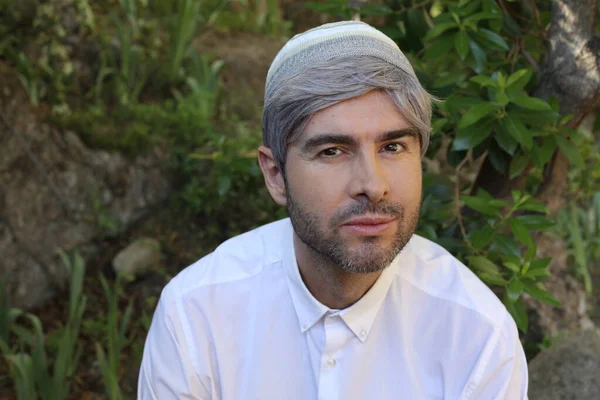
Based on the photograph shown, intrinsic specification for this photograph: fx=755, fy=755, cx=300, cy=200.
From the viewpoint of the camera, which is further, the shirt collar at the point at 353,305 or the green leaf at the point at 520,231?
the green leaf at the point at 520,231

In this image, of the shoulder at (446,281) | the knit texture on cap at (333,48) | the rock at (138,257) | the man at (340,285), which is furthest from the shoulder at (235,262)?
the rock at (138,257)

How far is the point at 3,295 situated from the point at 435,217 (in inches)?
71.0

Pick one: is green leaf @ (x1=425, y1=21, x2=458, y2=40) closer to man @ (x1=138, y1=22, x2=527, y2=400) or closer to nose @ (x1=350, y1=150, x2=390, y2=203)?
man @ (x1=138, y1=22, x2=527, y2=400)

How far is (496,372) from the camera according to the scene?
6.08ft

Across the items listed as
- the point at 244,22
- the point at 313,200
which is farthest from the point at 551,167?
the point at 244,22

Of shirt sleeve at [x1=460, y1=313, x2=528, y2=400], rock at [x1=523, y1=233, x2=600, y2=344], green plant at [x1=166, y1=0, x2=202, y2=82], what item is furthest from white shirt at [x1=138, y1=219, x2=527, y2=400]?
green plant at [x1=166, y1=0, x2=202, y2=82]

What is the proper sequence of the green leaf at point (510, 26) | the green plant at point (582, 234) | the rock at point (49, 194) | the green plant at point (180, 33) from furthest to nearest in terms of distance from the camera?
the green plant at point (180, 33)
the green plant at point (582, 234)
the rock at point (49, 194)
the green leaf at point (510, 26)


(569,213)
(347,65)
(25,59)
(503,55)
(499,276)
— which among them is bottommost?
(569,213)

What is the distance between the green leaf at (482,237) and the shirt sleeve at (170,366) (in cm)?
92

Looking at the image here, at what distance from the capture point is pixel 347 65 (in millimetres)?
1764

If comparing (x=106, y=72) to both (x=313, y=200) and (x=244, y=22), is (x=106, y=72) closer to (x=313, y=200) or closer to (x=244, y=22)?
(x=244, y=22)

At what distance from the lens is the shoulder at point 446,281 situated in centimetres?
191

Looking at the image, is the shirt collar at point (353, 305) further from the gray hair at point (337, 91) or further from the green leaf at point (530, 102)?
the green leaf at point (530, 102)

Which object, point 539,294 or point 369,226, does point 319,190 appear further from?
point 539,294
